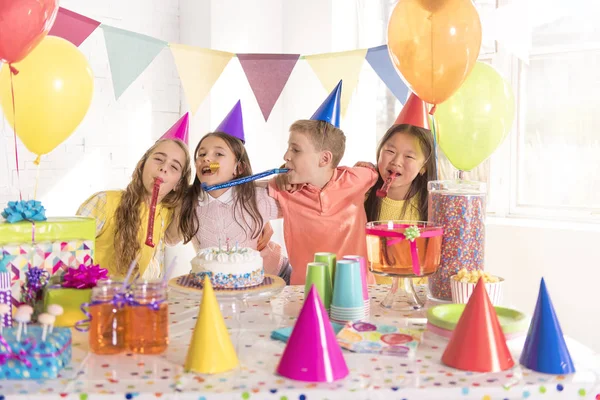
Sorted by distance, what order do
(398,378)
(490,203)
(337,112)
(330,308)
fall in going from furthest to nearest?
(490,203), (337,112), (330,308), (398,378)

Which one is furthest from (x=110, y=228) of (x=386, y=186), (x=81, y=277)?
(x=386, y=186)

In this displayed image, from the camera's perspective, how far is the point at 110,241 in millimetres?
2088

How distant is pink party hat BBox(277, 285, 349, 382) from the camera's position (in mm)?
974

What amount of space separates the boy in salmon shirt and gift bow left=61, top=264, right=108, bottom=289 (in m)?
0.96

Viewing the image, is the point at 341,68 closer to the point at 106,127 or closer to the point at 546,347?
the point at 106,127

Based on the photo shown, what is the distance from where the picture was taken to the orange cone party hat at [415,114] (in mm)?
2088

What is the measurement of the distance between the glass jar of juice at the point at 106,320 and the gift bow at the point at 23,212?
364mm

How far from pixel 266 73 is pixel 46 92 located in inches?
34.5

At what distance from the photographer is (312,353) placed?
0.99 meters

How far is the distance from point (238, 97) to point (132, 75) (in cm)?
136

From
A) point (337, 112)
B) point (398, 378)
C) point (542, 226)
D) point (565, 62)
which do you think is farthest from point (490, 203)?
point (398, 378)

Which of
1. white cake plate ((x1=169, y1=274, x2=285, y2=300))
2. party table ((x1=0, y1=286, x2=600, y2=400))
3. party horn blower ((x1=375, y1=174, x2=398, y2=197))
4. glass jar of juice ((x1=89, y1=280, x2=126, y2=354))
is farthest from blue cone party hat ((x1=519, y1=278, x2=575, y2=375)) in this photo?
party horn blower ((x1=375, y1=174, x2=398, y2=197))

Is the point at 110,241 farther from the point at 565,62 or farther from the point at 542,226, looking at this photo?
the point at 565,62

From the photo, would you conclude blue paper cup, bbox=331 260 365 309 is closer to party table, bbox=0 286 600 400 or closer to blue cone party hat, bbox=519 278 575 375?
party table, bbox=0 286 600 400
